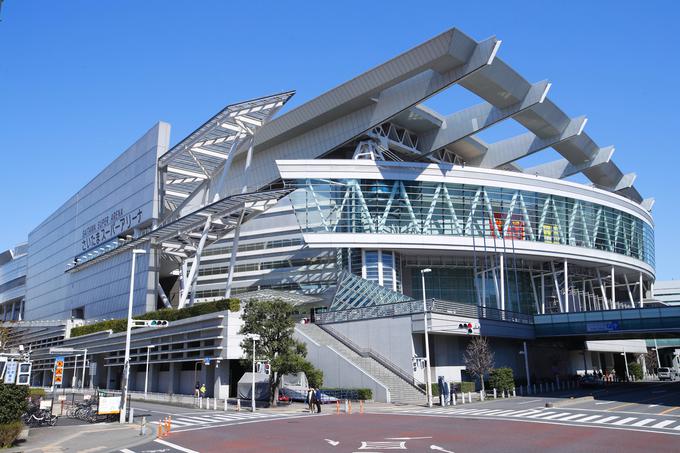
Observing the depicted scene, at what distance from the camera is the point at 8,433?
762 inches

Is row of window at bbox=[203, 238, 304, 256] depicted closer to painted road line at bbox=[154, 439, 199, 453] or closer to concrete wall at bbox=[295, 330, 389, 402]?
concrete wall at bbox=[295, 330, 389, 402]

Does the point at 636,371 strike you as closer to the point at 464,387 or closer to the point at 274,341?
the point at 464,387

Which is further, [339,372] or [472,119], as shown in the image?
[472,119]

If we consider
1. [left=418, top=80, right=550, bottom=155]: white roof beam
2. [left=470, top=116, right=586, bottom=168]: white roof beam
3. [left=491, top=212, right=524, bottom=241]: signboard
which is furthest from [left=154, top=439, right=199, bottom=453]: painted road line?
[left=470, top=116, right=586, bottom=168]: white roof beam

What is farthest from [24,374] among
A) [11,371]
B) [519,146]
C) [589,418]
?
[519,146]

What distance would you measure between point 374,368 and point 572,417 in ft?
56.5

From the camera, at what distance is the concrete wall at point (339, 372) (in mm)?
39125

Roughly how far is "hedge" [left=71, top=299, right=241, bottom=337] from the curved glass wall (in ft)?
49.7

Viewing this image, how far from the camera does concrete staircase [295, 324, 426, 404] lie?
39.0 metres

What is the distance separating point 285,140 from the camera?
69.8m

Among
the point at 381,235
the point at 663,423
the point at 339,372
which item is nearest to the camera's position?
the point at 663,423

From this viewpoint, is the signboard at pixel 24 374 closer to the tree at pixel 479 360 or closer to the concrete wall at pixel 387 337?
the concrete wall at pixel 387 337

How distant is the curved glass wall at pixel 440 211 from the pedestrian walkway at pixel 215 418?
2785 cm

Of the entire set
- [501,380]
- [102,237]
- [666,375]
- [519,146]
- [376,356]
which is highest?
[519,146]
